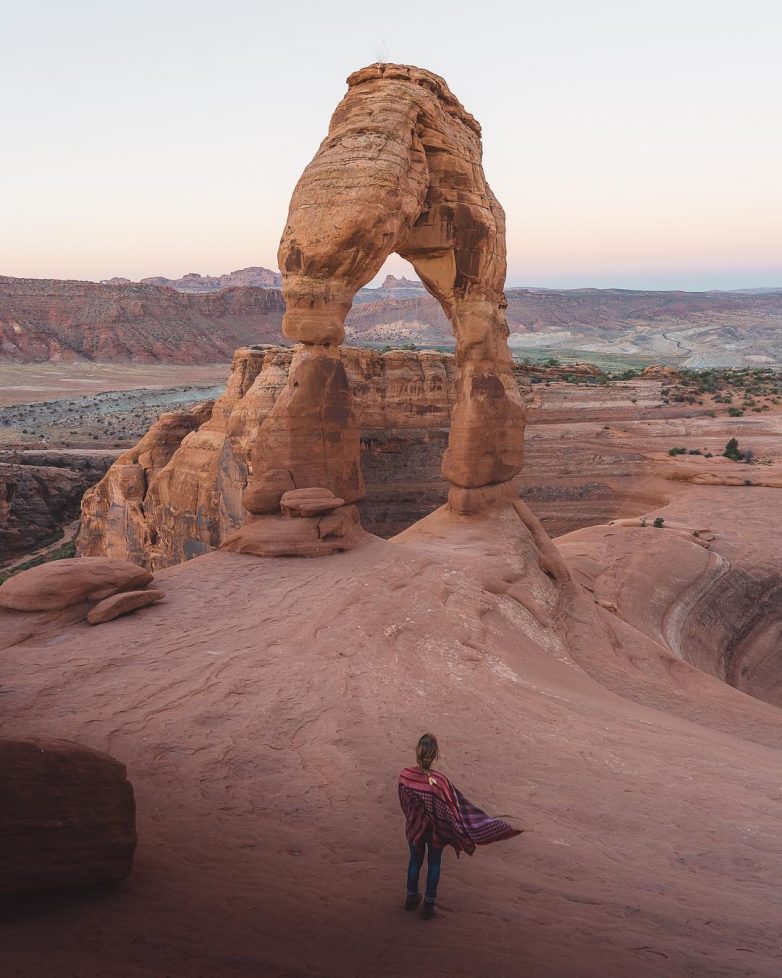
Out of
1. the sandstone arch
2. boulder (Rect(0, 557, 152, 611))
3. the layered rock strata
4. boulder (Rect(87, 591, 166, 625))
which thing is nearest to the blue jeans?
boulder (Rect(87, 591, 166, 625))

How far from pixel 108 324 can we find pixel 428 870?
4169 inches

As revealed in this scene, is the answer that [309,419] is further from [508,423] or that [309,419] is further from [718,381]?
[718,381]

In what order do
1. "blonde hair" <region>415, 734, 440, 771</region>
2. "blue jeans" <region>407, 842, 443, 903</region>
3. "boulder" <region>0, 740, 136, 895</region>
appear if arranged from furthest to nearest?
"blonde hair" <region>415, 734, 440, 771</region> < "blue jeans" <region>407, 842, 443, 903</region> < "boulder" <region>0, 740, 136, 895</region>

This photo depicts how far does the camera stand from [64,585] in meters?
9.08

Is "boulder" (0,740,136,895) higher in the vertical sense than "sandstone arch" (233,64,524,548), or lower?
lower

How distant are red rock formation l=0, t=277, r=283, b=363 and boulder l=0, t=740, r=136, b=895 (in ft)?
328

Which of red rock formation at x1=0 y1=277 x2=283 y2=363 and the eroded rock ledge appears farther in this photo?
red rock formation at x1=0 y1=277 x2=283 y2=363

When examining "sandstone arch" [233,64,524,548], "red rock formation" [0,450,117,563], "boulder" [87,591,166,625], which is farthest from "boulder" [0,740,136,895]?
"red rock formation" [0,450,117,563]

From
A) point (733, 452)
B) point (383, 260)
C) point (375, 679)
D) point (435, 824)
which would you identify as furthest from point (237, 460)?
point (733, 452)

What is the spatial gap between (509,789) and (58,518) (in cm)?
3259

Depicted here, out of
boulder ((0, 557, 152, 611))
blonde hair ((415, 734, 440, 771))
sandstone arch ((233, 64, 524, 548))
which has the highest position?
Result: sandstone arch ((233, 64, 524, 548))

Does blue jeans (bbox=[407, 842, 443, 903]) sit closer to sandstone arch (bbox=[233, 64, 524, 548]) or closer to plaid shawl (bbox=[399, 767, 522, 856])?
plaid shawl (bbox=[399, 767, 522, 856])

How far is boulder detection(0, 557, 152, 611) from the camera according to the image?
29.4 ft

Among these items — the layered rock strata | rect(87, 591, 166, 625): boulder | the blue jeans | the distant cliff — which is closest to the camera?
the blue jeans
